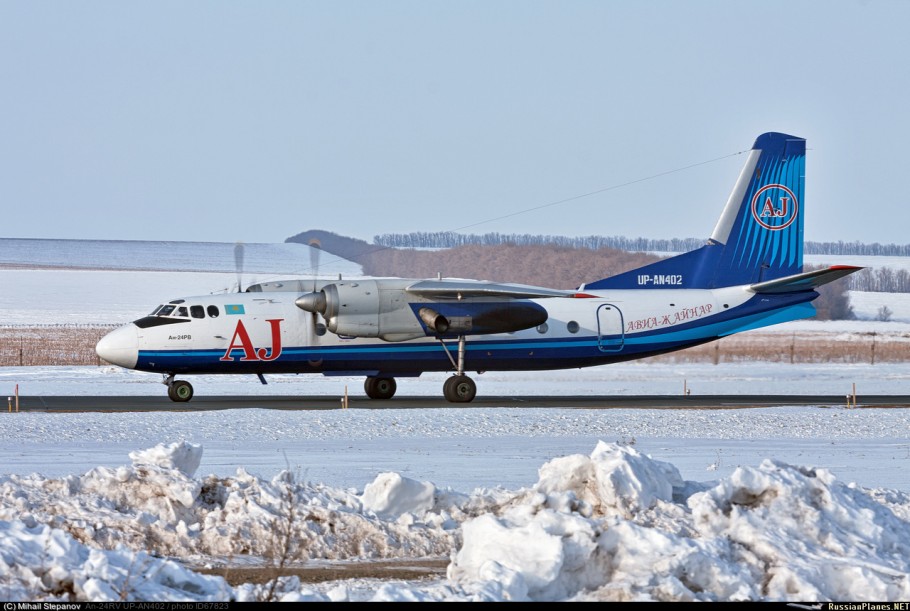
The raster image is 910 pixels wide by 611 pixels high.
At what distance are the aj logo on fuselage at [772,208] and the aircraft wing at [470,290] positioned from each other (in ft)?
25.3

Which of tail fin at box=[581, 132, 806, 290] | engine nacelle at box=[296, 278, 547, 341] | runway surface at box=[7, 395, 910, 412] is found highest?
tail fin at box=[581, 132, 806, 290]

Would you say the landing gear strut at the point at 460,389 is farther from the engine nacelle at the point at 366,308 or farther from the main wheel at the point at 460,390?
the engine nacelle at the point at 366,308

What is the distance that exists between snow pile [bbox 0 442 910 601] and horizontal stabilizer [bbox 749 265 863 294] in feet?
65.2

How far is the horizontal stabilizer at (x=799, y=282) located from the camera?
31539 millimetres

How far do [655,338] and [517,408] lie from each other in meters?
5.99

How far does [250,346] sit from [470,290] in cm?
601

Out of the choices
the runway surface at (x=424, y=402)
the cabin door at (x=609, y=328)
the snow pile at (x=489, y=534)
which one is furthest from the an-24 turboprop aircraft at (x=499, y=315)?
the snow pile at (x=489, y=534)

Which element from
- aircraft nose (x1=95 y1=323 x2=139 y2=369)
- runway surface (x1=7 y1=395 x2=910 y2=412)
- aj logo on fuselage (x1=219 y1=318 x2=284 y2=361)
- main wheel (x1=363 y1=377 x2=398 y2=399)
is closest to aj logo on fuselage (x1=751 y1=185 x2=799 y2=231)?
runway surface (x1=7 y1=395 x2=910 y2=412)

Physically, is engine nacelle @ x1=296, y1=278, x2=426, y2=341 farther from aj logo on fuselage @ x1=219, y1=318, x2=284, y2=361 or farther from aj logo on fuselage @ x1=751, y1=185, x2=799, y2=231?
aj logo on fuselage @ x1=751, y1=185, x2=799, y2=231

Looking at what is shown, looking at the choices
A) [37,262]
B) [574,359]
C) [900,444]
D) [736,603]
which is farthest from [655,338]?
[37,262]

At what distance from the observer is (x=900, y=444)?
22.2 metres

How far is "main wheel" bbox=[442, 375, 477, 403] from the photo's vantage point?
31.1m

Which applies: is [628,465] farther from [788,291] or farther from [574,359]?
[788,291]

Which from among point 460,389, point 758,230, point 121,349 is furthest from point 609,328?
point 121,349
